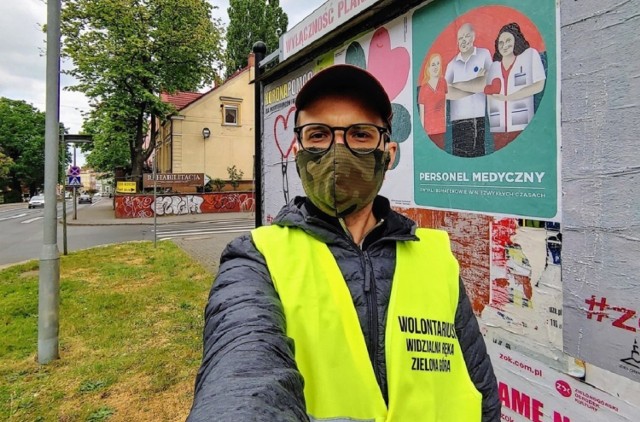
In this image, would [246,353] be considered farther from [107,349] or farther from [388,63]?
[107,349]

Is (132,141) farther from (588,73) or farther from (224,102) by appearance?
(588,73)

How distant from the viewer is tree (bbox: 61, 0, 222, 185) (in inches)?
1011

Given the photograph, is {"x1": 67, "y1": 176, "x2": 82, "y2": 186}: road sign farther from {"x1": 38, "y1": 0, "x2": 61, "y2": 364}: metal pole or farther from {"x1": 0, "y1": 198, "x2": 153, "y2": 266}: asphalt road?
{"x1": 38, "y1": 0, "x2": 61, "y2": 364}: metal pole

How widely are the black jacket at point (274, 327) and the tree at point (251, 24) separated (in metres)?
40.1

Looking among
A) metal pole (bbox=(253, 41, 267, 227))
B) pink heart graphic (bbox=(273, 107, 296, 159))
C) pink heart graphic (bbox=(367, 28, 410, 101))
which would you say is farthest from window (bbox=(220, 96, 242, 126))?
pink heart graphic (bbox=(367, 28, 410, 101))

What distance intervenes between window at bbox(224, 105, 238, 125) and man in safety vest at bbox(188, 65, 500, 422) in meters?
31.9

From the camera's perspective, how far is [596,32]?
1.66 metres

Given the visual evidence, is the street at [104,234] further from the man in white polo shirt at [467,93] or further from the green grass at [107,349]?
the man in white polo shirt at [467,93]

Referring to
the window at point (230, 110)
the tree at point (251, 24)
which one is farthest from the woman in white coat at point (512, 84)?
the tree at point (251, 24)

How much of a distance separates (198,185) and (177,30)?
11177 millimetres

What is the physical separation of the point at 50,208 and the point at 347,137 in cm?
458

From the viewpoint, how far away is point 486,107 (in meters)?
2.16

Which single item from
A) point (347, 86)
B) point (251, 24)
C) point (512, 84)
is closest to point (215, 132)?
point (251, 24)

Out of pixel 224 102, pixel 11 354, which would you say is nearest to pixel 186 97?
pixel 224 102
